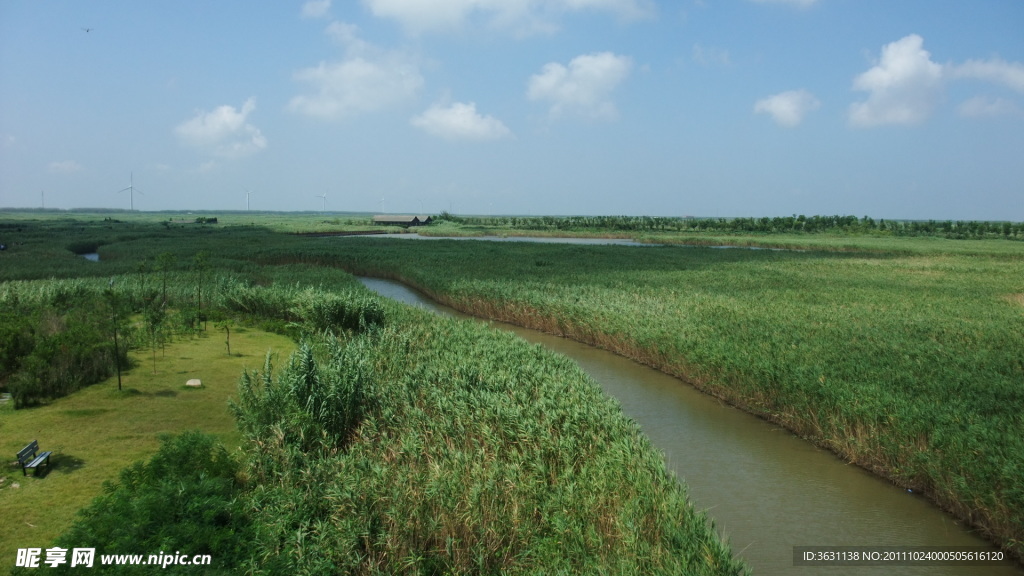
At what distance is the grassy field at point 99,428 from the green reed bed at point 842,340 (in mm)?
9467

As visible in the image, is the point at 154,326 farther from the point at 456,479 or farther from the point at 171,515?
the point at 456,479

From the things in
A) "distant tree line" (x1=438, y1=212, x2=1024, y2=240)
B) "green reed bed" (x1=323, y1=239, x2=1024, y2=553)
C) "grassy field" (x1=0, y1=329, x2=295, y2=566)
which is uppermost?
"distant tree line" (x1=438, y1=212, x2=1024, y2=240)

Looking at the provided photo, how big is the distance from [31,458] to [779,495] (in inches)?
397

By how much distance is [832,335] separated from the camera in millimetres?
15156

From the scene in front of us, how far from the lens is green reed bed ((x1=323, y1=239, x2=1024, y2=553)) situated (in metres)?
8.42

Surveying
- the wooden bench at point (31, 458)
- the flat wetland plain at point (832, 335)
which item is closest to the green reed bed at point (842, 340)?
the flat wetland plain at point (832, 335)

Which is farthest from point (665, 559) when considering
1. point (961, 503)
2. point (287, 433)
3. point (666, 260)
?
point (666, 260)

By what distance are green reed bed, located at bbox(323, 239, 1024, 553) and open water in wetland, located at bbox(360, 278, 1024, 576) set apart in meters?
0.34

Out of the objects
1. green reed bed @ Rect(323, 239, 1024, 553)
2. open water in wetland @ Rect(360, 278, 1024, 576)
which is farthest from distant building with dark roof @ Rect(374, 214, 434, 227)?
open water in wetland @ Rect(360, 278, 1024, 576)

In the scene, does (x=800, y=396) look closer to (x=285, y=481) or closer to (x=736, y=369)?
(x=736, y=369)

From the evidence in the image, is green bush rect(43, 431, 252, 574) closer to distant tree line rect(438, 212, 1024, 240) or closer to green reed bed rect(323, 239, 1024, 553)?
green reed bed rect(323, 239, 1024, 553)

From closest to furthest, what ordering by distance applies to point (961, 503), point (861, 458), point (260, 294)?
point (961, 503) < point (861, 458) < point (260, 294)

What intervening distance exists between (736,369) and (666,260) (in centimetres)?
2648

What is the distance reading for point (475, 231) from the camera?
87.1 m
